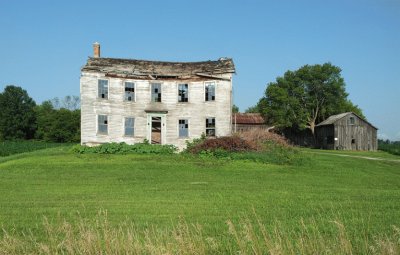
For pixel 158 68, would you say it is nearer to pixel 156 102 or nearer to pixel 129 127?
pixel 156 102

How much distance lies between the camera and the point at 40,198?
43.0 feet

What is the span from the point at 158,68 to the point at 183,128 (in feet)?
18.7

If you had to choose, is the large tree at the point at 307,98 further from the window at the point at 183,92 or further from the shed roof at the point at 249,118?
the window at the point at 183,92

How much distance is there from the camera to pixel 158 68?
3588 cm

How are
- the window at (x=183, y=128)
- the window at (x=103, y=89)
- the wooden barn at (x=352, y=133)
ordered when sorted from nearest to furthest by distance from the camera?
1. the window at (x=103, y=89)
2. the window at (x=183, y=128)
3. the wooden barn at (x=352, y=133)

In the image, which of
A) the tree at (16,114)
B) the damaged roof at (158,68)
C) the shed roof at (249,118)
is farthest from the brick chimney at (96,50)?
the tree at (16,114)

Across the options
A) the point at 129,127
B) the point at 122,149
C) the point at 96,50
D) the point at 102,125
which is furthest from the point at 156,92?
the point at 122,149

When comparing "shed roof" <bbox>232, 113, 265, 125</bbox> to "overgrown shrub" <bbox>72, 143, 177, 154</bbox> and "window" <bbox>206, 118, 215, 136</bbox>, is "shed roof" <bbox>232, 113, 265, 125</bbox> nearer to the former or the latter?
"window" <bbox>206, 118, 215, 136</bbox>

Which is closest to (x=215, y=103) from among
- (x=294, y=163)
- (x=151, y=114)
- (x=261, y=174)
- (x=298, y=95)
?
(x=151, y=114)

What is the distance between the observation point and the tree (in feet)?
305

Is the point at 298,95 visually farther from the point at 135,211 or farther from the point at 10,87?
the point at 10,87

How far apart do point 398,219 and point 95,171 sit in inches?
584

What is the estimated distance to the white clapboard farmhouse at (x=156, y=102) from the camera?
33.4 meters

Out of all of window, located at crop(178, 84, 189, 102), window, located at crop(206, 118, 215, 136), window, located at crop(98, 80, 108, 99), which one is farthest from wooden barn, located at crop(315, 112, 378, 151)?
window, located at crop(98, 80, 108, 99)
